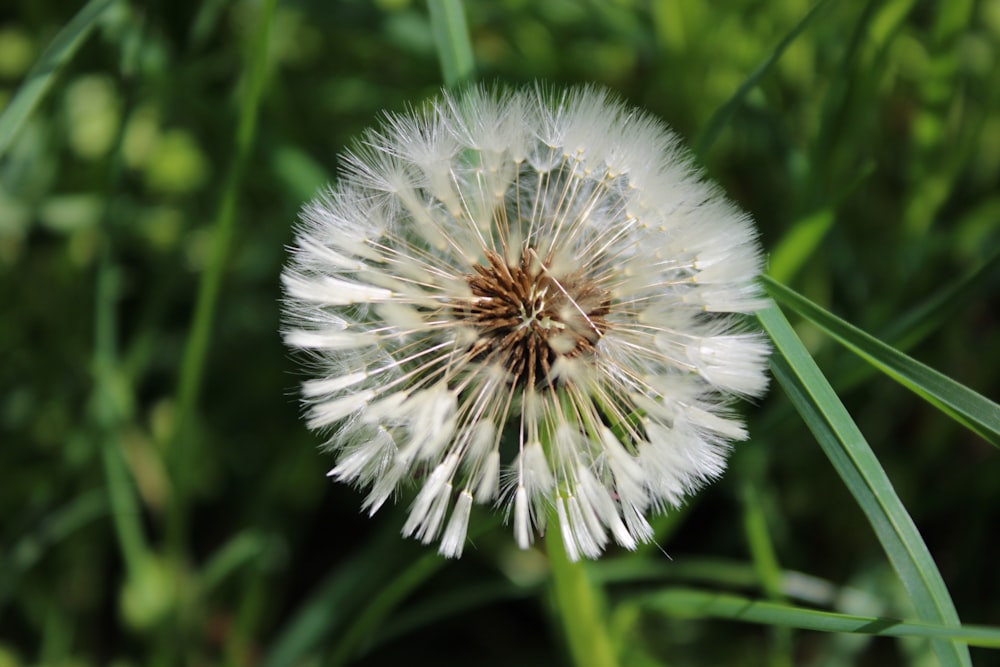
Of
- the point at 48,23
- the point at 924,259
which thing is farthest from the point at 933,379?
the point at 48,23

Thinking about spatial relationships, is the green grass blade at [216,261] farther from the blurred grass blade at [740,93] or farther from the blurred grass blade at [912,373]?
the blurred grass blade at [912,373]

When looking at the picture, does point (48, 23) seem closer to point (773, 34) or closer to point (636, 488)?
point (773, 34)

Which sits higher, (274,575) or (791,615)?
(274,575)

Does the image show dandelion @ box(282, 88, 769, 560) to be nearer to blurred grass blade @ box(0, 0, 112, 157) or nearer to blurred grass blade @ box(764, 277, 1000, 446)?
blurred grass blade @ box(764, 277, 1000, 446)

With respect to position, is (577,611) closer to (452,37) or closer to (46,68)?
(452,37)

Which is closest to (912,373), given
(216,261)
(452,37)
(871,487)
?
(871,487)

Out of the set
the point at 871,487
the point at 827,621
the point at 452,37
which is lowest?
the point at 827,621
